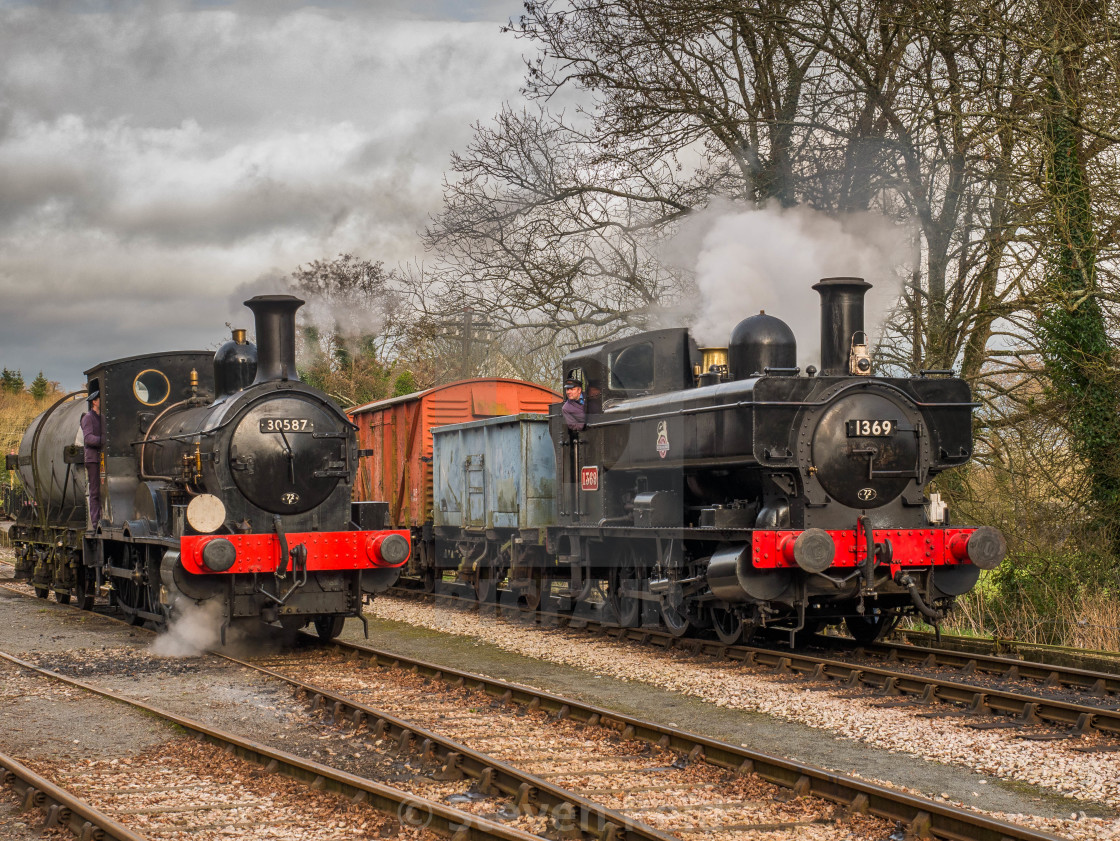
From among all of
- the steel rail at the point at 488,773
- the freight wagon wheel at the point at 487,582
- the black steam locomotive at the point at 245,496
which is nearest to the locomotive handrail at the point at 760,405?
the black steam locomotive at the point at 245,496

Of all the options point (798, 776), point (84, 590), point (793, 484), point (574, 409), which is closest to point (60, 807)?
Result: point (798, 776)

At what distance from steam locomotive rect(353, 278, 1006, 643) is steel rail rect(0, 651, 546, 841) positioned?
422cm

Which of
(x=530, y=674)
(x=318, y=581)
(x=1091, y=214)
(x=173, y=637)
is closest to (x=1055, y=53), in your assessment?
(x=1091, y=214)

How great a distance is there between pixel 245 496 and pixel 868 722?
19.5ft

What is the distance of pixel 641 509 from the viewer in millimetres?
10727

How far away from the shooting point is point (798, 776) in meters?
5.66

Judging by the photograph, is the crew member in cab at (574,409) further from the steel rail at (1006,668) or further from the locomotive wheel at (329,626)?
the steel rail at (1006,668)

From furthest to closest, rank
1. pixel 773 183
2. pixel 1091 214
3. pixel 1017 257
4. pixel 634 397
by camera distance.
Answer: pixel 773 183 → pixel 1017 257 → pixel 1091 214 → pixel 634 397

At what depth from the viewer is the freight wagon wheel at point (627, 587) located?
450 inches

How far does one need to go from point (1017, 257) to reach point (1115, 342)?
176 centimetres

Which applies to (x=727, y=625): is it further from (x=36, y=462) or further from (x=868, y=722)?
(x=36, y=462)

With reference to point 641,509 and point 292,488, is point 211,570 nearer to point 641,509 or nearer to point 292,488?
point 292,488

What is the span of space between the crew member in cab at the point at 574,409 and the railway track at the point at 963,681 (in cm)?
228

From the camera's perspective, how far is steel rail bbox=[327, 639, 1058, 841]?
189 inches
